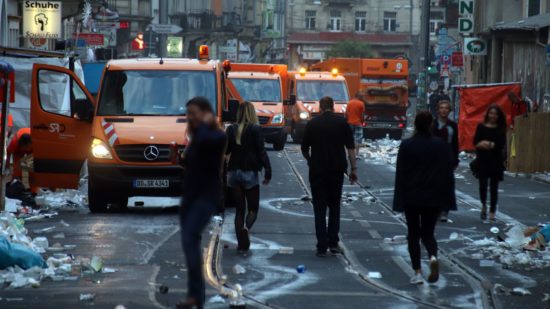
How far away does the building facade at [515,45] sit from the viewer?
117ft

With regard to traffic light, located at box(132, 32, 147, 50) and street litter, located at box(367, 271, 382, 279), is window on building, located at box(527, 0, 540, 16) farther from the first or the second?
street litter, located at box(367, 271, 382, 279)

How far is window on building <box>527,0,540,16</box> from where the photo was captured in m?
46.2

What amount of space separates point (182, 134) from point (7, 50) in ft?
8.83

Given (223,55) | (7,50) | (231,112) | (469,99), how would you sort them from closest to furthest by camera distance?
(7,50) < (231,112) < (469,99) < (223,55)

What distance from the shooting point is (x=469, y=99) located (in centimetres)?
3206

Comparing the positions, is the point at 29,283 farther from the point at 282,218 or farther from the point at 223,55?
the point at 223,55

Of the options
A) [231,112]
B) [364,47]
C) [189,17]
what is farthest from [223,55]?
[231,112]

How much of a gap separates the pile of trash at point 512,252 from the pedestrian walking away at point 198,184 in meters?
5.82

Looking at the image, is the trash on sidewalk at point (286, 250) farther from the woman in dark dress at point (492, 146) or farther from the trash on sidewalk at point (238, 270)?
the woman in dark dress at point (492, 146)

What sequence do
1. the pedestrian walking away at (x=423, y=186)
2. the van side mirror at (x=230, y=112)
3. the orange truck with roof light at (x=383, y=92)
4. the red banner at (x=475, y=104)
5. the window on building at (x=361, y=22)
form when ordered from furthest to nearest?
1. the window on building at (x=361, y=22)
2. the orange truck with roof light at (x=383, y=92)
3. the red banner at (x=475, y=104)
4. the van side mirror at (x=230, y=112)
5. the pedestrian walking away at (x=423, y=186)

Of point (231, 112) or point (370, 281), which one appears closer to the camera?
point (370, 281)

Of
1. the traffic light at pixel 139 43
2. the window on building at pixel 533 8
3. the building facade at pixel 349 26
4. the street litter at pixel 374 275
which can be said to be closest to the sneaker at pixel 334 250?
the street litter at pixel 374 275

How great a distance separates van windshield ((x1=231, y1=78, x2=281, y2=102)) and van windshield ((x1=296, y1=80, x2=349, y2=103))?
3.11m

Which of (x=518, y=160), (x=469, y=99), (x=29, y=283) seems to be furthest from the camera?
(x=469, y=99)
